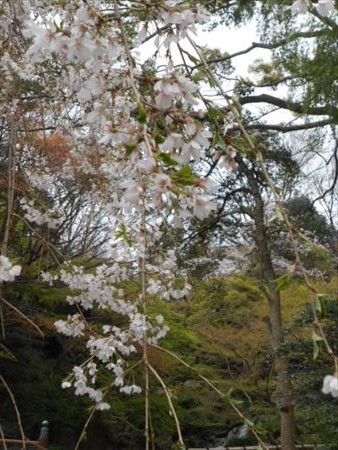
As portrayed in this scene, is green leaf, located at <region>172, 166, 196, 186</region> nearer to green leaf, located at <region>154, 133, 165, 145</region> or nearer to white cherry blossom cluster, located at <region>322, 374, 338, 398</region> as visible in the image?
green leaf, located at <region>154, 133, 165, 145</region>

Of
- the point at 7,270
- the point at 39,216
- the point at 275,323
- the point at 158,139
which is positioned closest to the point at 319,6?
the point at 158,139

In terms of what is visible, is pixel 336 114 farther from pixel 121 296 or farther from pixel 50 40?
pixel 50 40

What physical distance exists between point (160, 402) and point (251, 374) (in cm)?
105

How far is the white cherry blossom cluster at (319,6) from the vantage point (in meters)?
0.95

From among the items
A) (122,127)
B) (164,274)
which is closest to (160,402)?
(164,274)

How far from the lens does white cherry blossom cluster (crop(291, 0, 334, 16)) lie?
95 cm

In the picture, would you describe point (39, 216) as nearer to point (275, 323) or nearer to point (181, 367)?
point (275, 323)

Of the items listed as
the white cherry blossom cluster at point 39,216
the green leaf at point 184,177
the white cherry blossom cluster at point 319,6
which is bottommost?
the green leaf at point 184,177

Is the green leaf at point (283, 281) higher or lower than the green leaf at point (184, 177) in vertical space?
lower

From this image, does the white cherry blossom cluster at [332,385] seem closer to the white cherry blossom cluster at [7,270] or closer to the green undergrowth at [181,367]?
the white cherry blossom cluster at [7,270]

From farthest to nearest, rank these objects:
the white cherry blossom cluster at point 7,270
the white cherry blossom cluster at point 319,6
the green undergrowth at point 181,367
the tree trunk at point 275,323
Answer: the green undergrowth at point 181,367
the tree trunk at point 275,323
the white cherry blossom cluster at point 7,270
the white cherry blossom cluster at point 319,6

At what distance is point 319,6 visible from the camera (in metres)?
0.96

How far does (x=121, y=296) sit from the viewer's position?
9.30 feet

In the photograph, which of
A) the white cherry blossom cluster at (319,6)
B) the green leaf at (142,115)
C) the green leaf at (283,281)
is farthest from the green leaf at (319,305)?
the white cherry blossom cluster at (319,6)
